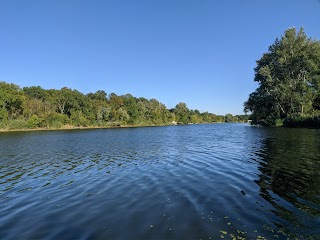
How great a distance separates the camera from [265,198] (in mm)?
9711

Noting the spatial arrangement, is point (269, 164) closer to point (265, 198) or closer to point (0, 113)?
point (265, 198)

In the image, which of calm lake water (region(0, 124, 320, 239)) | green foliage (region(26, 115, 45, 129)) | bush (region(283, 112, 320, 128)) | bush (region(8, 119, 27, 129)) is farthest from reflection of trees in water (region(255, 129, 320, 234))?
green foliage (region(26, 115, 45, 129))

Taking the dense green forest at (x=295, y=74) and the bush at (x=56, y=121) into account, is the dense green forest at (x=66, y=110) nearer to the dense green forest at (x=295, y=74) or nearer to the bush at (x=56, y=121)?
the bush at (x=56, y=121)

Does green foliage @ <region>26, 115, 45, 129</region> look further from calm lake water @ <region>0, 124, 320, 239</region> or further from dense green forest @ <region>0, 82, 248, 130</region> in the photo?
calm lake water @ <region>0, 124, 320, 239</region>

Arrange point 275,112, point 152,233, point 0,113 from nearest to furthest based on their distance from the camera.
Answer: point 152,233 < point 275,112 < point 0,113

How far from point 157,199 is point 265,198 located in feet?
14.0

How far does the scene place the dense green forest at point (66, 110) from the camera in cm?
10006

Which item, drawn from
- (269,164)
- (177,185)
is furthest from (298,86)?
(177,185)

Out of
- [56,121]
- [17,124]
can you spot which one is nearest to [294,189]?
[17,124]

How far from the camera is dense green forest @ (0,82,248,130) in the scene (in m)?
100

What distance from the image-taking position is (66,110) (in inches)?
5118

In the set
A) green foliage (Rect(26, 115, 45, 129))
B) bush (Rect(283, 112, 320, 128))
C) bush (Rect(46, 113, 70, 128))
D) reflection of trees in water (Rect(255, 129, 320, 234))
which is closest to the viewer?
reflection of trees in water (Rect(255, 129, 320, 234))

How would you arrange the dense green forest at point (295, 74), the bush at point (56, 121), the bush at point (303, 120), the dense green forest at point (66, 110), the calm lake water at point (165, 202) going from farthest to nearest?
1. the bush at point (56, 121)
2. the dense green forest at point (66, 110)
3. the dense green forest at point (295, 74)
4. the bush at point (303, 120)
5. the calm lake water at point (165, 202)

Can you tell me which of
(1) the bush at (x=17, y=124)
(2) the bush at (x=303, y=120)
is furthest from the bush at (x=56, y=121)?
(2) the bush at (x=303, y=120)
